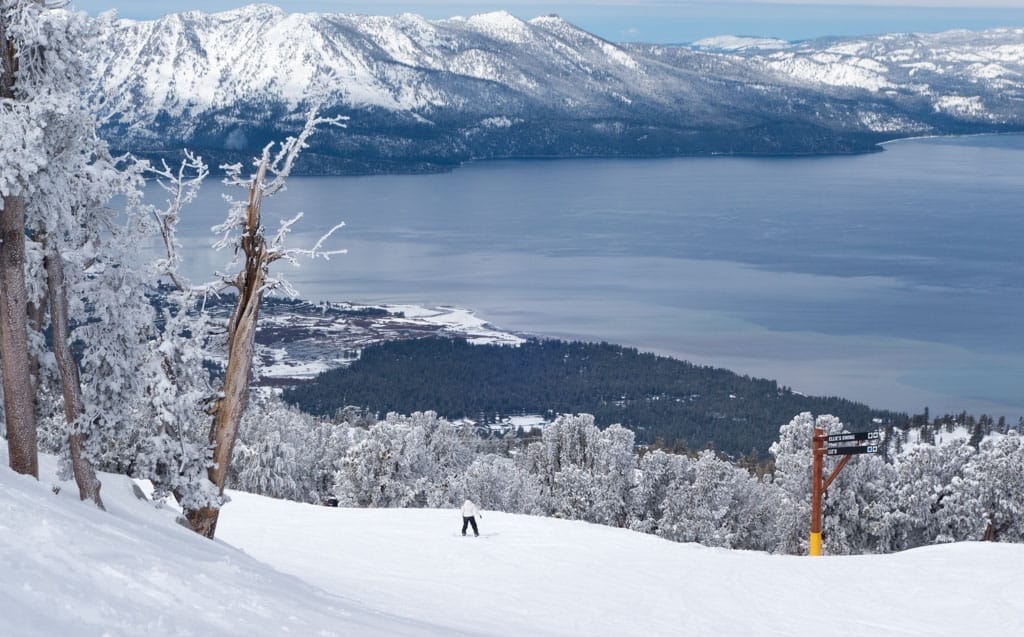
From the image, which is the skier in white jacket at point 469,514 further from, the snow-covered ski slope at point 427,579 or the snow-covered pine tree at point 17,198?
the snow-covered pine tree at point 17,198

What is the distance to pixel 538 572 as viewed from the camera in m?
19.5

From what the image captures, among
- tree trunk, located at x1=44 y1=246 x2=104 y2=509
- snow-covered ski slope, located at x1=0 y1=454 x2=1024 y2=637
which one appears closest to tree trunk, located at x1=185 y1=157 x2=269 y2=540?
snow-covered ski slope, located at x1=0 y1=454 x2=1024 y2=637

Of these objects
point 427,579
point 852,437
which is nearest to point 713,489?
point 852,437

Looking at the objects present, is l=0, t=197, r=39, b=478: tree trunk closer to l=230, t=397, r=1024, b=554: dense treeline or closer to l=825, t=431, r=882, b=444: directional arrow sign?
l=825, t=431, r=882, b=444: directional arrow sign

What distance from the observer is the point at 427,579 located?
18281 millimetres

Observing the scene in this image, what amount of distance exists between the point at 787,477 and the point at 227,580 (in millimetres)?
33641

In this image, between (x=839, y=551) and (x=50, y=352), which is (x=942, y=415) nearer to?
(x=839, y=551)

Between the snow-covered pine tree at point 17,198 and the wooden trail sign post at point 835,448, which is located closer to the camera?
the snow-covered pine tree at point 17,198

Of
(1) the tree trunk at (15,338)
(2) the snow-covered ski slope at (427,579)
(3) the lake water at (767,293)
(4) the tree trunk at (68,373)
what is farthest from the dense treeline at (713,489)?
(3) the lake water at (767,293)

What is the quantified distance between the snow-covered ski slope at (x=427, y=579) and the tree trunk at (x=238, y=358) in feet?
2.80

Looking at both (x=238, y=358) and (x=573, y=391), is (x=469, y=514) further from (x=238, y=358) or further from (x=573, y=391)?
(x=573, y=391)

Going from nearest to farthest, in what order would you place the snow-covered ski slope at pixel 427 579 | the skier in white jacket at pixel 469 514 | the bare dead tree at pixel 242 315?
the snow-covered ski slope at pixel 427 579
the bare dead tree at pixel 242 315
the skier in white jacket at pixel 469 514

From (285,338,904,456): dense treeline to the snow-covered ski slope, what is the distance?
2366 inches

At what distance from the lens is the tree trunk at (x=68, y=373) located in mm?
12914
